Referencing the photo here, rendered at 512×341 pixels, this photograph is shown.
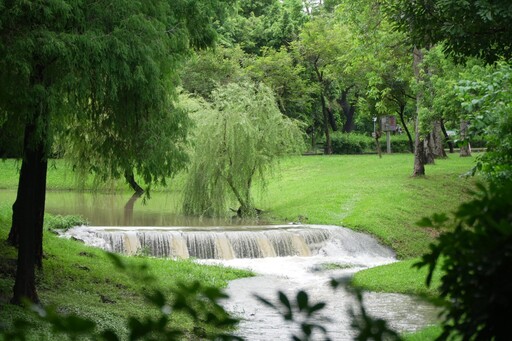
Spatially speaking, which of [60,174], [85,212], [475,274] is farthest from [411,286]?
[60,174]

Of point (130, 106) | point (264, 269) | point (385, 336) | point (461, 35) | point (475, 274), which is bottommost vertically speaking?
point (264, 269)

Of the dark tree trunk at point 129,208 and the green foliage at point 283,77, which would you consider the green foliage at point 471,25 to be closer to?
the dark tree trunk at point 129,208

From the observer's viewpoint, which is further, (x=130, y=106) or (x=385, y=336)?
(x=130, y=106)

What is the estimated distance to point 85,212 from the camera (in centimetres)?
2784

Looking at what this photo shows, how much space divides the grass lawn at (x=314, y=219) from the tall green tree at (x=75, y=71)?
1706mm

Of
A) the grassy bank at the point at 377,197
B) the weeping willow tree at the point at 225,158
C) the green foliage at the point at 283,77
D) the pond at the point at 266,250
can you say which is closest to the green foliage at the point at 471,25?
the pond at the point at 266,250

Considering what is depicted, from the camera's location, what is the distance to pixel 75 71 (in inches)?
380

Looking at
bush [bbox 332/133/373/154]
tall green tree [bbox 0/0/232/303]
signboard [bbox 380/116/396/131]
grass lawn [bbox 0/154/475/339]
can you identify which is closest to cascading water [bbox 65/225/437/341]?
grass lawn [bbox 0/154/475/339]

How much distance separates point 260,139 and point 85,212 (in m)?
6.47

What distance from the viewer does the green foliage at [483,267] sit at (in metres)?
2.48

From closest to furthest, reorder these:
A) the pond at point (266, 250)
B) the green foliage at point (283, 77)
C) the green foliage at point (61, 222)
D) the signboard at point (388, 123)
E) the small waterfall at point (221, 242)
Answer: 1. the pond at point (266, 250)
2. the small waterfall at point (221, 242)
3. the green foliage at point (61, 222)
4. the green foliage at point (283, 77)
5. the signboard at point (388, 123)

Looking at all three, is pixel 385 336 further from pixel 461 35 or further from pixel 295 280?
pixel 295 280

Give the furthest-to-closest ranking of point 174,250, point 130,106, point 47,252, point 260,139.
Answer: point 260,139 < point 174,250 < point 47,252 < point 130,106

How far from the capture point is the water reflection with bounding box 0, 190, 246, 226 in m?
25.2
